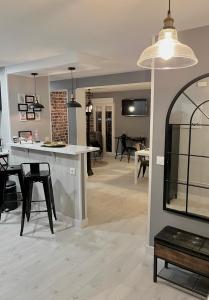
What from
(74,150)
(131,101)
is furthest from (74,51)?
(131,101)

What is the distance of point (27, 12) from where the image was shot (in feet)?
6.64

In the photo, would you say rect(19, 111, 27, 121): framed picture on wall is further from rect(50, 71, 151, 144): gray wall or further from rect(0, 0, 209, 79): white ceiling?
rect(50, 71, 151, 144): gray wall

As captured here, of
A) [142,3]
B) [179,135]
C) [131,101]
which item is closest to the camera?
[142,3]

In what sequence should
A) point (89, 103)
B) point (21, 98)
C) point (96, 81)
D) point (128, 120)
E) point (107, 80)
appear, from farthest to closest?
point (128, 120) → point (89, 103) → point (96, 81) → point (107, 80) → point (21, 98)

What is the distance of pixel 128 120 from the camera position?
866cm

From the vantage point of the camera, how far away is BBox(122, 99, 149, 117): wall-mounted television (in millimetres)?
8062

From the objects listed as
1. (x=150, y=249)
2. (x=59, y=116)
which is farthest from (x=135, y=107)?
(x=150, y=249)

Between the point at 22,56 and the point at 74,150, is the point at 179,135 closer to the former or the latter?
the point at 74,150

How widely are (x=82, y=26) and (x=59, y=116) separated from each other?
4.63 m

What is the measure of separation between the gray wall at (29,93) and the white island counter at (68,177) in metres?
0.83

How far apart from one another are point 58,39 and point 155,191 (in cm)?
199

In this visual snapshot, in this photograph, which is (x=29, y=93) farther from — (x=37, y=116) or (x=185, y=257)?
(x=185, y=257)

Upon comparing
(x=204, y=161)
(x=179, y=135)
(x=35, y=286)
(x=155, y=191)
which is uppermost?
(x=179, y=135)

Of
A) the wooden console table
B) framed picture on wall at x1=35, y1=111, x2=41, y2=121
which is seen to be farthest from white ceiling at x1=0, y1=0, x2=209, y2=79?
the wooden console table
